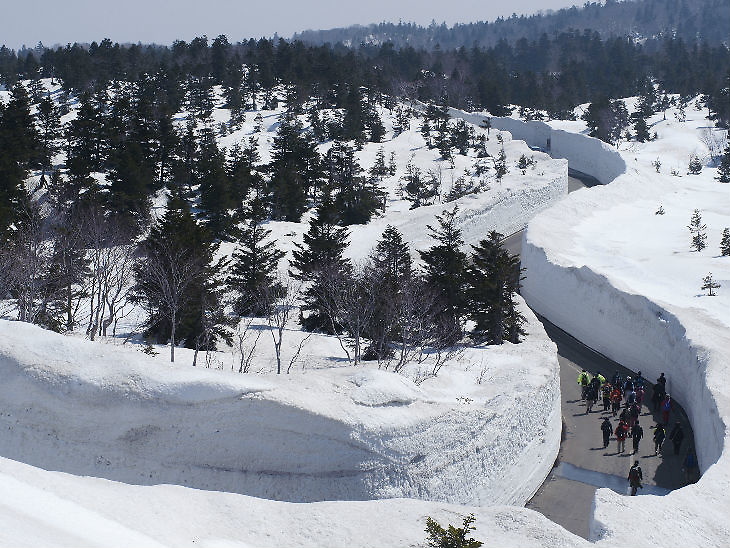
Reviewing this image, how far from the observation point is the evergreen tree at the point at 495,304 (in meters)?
23.5

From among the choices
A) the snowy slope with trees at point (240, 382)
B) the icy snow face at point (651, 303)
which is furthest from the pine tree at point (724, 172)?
the snowy slope with trees at point (240, 382)

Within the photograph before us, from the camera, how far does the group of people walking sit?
19359 millimetres

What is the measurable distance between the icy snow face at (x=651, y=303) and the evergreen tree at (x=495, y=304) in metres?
4.72

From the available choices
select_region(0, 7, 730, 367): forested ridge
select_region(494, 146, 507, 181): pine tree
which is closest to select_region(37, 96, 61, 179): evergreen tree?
select_region(0, 7, 730, 367): forested ridge

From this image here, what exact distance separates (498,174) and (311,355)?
3527cm

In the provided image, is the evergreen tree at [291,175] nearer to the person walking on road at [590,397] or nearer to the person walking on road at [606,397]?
the person walking on road at [590,397]

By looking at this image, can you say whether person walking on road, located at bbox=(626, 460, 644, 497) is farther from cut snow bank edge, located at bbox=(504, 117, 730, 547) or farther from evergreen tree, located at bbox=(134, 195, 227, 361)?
evergreen tree, located at bbox=(134, 195, 227, 361)

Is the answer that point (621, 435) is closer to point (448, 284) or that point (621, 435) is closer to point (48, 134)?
point (448, 284)

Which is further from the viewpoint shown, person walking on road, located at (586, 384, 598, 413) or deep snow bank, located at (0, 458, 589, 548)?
person walking on road, located at (586, 384, 598, 413)

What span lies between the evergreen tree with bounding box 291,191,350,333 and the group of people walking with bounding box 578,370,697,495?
27.3ft

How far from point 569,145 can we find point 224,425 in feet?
202

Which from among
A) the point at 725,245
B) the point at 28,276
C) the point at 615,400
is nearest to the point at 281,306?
the point at 28,276

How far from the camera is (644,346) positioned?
25.2 m

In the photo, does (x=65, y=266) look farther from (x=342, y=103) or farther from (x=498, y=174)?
(x=342, y=103)
